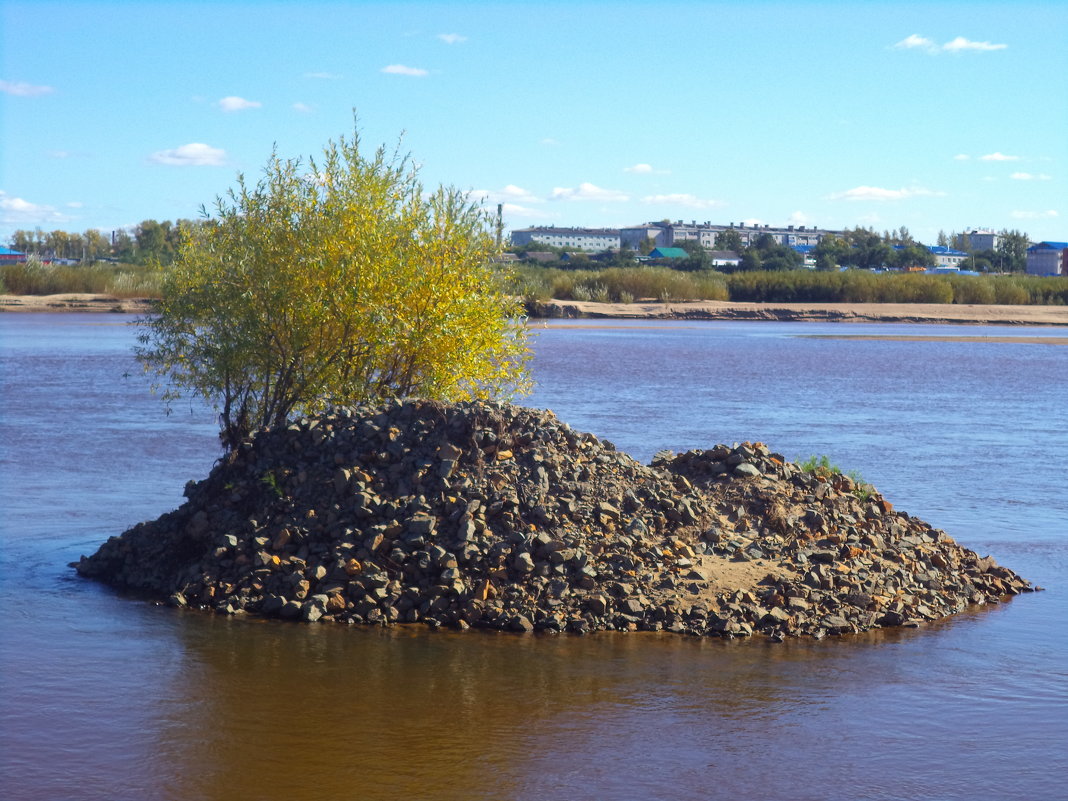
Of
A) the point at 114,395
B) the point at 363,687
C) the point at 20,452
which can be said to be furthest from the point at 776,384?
the point at 363,687

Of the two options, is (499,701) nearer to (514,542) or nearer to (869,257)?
(514,542)

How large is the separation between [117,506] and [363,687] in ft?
25.0

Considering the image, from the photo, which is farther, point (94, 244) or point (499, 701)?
point (94, 244)

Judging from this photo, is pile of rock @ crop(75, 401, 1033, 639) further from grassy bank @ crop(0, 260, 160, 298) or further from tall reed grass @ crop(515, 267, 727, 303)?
tall reed grass @ crop(515, 267, 727, 303)

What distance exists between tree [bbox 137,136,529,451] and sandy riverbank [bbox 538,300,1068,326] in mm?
62160

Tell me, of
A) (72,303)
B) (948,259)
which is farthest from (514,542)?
(948,259)

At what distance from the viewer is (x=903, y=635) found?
11.2 meters

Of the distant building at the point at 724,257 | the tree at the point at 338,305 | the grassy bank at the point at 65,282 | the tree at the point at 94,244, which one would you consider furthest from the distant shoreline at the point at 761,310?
the tree at the point at 94,244

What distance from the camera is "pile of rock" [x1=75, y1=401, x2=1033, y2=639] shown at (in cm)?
1095

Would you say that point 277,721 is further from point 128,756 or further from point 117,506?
point 117,506

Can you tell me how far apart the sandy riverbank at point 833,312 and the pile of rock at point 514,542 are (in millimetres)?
64763

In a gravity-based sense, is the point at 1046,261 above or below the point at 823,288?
above

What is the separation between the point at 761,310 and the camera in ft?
274

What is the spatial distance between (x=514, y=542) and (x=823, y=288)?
7954cm
